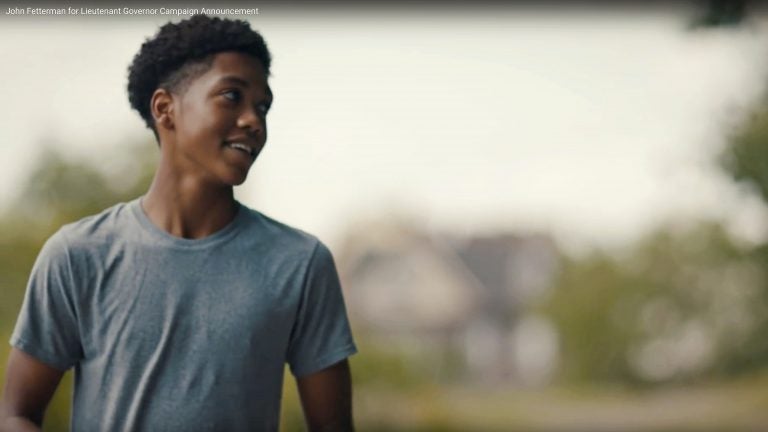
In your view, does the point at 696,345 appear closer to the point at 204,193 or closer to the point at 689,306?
the point at 689,306

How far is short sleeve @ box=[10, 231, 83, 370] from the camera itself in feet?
5.93

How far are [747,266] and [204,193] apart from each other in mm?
13029

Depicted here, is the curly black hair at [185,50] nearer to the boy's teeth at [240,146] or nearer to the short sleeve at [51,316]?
the boy's teeth at [240,146]

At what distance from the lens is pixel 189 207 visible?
187 centimetres

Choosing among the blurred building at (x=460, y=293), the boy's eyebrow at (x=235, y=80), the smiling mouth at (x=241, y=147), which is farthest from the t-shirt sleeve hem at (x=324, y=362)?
the blurred building at (x=460, y=293)

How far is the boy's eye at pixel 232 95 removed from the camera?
6.09 feet

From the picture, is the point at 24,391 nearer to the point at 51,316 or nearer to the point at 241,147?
the point at 51,316

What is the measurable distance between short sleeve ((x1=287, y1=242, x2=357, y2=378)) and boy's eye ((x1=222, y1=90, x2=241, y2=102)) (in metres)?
0.26

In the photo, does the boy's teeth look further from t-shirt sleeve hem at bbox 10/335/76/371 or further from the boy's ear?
t-shirt sleeve hem at bbox 10/335/76/371

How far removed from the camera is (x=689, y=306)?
677 inches

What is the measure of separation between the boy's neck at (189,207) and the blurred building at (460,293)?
1941 cm

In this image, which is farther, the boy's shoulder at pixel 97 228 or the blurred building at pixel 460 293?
the blurred building at pixel 460 293

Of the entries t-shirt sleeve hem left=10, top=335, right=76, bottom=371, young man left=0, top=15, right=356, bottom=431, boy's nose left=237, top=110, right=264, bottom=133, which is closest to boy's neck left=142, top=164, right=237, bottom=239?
young man left=0, top=15, right=356, bottom=431

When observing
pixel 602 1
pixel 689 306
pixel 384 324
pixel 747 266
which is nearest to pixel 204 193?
pixel 602 1
